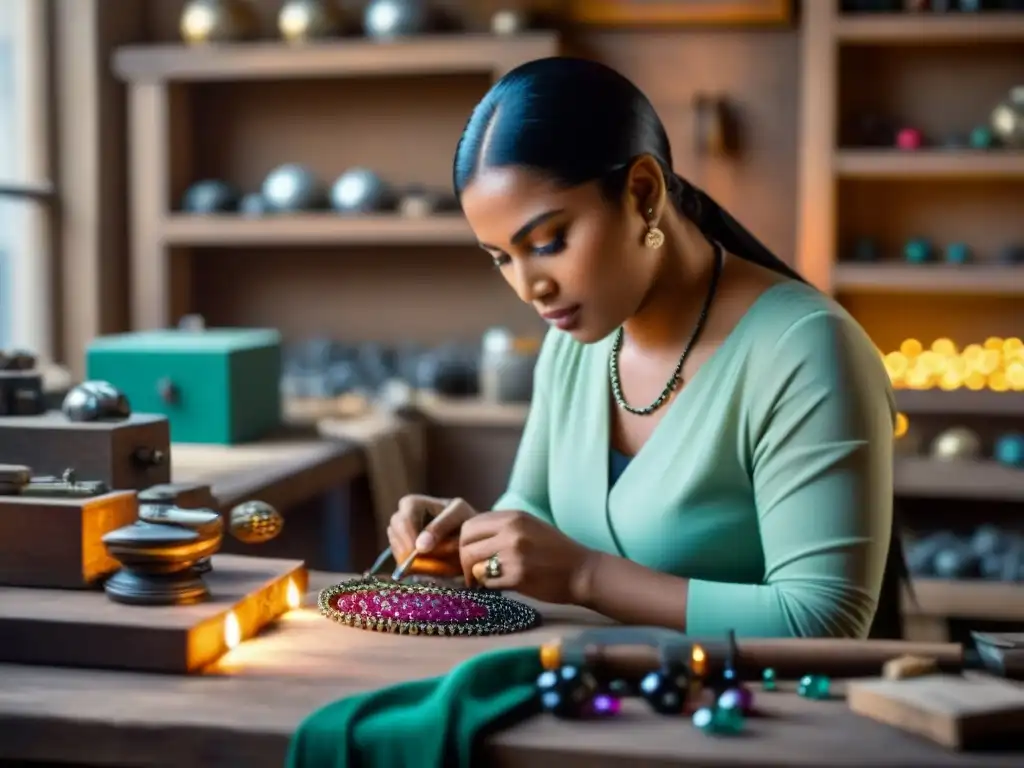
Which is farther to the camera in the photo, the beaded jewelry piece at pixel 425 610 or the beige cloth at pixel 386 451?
the beige cloth at pixel 386 451

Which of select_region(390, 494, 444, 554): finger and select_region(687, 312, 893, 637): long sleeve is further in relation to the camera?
select_region(390, 494, 444, 554): finger

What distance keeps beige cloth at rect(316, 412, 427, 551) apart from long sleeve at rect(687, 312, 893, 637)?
168cm

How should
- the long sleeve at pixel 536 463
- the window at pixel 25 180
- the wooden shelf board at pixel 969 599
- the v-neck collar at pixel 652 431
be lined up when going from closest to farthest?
the v-neck collar at pixel 652 431
the long sleeve at pixel 536 463
the wooden shelf board at pixel 969 599
the window at pixel 25 180

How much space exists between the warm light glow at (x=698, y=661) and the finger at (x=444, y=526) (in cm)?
45

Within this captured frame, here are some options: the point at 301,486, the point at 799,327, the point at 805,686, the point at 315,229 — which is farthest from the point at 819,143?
the point at 805,686

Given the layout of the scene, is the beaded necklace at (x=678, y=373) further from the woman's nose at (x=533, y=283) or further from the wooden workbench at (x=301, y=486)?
the wooden workbench at (x=301, y=486)

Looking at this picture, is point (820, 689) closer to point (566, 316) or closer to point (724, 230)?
point (566, 316)

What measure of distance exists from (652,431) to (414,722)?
72 centimetres

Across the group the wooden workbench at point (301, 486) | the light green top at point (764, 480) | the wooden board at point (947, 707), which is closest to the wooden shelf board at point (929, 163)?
the wooden workbench at point (301, 486)

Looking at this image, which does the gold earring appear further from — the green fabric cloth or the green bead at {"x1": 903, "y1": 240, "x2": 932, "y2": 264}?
the green bead at {"x1": 903, "y1": 240, "x2": 932, "y2": 264}

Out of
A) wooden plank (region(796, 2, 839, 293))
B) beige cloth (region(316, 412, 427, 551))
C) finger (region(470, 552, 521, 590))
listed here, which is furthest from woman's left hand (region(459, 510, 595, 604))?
wooden plank (region(796, 2, 839, 293))

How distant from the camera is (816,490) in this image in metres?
1.51

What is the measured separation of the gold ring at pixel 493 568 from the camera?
146 centimetres

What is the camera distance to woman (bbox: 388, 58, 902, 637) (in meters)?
1.47
